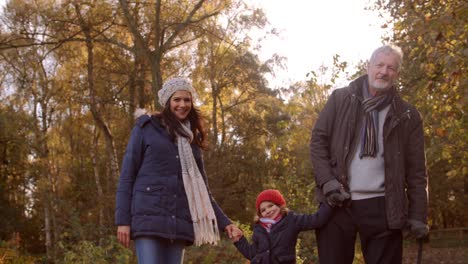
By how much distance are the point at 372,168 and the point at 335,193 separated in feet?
0.93

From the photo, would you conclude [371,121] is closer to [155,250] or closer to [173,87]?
[173,87]

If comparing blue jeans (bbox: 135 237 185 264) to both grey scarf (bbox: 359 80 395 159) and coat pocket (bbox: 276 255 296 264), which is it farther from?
grey scarf (bbox: 359 80 395 159)

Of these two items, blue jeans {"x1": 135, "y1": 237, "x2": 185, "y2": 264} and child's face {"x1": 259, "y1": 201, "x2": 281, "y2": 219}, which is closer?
blue jeans {"x1": 135, "y1": 237, "x2": 185, "y2": 264}

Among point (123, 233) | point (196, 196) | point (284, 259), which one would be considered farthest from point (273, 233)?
point (123, 233)

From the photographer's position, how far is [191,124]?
14.2ft

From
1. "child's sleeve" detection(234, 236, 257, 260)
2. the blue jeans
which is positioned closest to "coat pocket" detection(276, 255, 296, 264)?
"child's sleeve" detection(234, 236, 257, 260)

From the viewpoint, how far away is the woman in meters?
3.84

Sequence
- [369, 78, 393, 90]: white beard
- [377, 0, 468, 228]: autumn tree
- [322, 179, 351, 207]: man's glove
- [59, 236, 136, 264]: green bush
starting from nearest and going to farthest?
[322, 179, 351, 207]: man's glove → [369, 78, 393, 90]: white beard → [377, 0, 468, 228]: autumn tree → [59, 236, 136, 264]: green bush

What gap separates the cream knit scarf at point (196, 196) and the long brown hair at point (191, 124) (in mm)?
48

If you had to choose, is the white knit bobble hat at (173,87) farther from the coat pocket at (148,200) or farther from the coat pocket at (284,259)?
the coat pocket at (284,259)

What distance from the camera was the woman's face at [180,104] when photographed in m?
4.14

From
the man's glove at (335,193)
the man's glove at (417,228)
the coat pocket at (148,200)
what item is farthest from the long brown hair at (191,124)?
the man's glove at (417,228)

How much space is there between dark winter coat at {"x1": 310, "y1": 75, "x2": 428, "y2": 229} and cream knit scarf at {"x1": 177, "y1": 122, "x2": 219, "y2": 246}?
A: 80cm

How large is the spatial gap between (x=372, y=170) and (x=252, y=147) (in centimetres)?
2203
